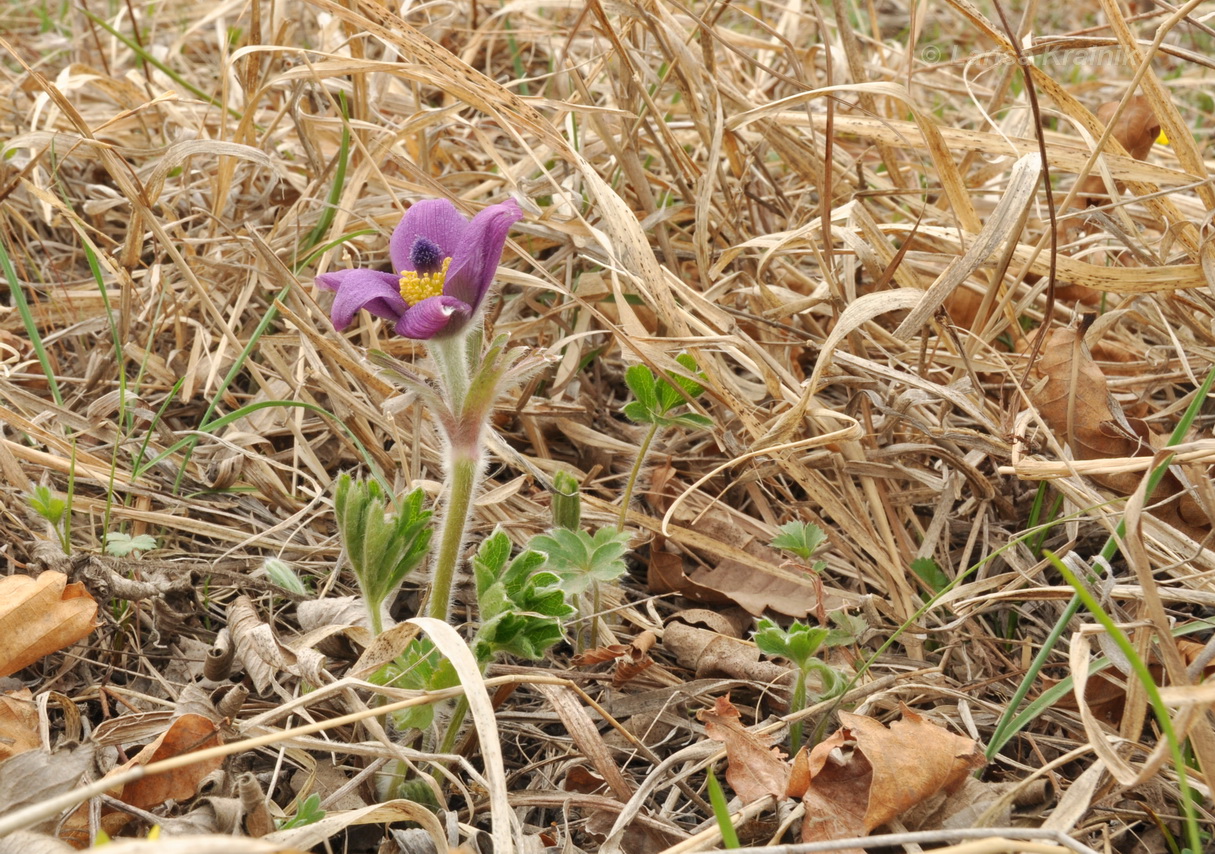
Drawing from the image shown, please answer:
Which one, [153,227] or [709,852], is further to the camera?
[153,227]

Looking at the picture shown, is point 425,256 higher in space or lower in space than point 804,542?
higher

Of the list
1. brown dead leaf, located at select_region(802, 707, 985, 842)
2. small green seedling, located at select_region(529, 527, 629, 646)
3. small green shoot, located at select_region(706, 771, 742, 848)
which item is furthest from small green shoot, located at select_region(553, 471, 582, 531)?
small green shoot, located at select_region(706, 771, 742, 848)

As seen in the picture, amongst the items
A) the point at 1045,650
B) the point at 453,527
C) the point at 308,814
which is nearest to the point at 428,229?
the point at 453,527

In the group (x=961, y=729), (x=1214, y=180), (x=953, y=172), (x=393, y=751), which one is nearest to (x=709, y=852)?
(x=393, y=751)

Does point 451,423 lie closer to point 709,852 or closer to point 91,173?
point 709,852

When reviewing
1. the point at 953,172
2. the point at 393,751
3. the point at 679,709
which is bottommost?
the point at 679,709

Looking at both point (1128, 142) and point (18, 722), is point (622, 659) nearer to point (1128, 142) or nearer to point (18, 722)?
point (18, 722)

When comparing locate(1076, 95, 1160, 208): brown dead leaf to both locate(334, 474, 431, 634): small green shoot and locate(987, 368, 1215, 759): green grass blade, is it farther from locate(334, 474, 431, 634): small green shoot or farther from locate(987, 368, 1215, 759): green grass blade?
locate(334, 474, 431, 634): small green shoot

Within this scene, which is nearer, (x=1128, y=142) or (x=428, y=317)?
(x=428, y=317)
